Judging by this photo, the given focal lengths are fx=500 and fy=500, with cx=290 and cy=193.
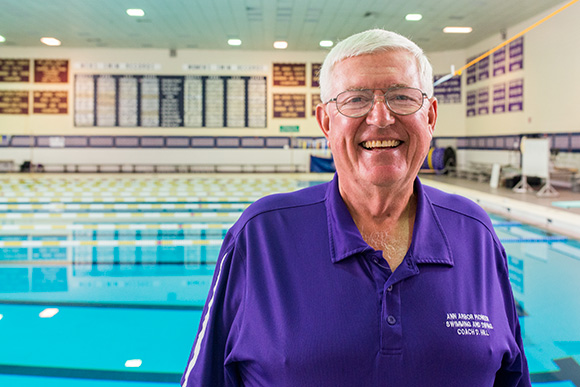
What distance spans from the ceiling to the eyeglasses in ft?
28.5

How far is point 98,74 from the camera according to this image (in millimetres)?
14078

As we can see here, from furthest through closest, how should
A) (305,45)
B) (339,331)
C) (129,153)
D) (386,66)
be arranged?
1. (129,153)
2. (305,45)
3. (386,66)
4. (339,331)

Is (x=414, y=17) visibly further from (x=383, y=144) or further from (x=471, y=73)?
(x=383, y=144)

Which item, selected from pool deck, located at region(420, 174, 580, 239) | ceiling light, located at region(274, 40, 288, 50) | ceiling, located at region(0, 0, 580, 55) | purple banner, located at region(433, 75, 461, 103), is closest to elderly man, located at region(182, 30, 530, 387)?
pool deck, located at region(420, 174, 580, 239)

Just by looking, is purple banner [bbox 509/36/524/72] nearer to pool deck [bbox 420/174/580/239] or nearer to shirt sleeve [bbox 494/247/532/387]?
pool deck [bbox 420/174/580/239]

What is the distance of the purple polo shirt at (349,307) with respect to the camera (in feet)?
3.14

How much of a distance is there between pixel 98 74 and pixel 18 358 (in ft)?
41.9

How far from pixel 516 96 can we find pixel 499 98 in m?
0.81

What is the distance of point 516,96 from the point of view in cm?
1107

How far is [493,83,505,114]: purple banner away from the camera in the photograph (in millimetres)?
11680

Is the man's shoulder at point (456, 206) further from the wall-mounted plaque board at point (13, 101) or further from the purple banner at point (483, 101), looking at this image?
the wall-mounted plaque board at point (13, 101)

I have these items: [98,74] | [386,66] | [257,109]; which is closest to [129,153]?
[98,74]

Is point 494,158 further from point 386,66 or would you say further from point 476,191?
point 386,66

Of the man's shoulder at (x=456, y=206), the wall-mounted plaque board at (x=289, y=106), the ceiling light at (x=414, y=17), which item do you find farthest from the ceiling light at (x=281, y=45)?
the man's shoulder at (x=456, y=206)
